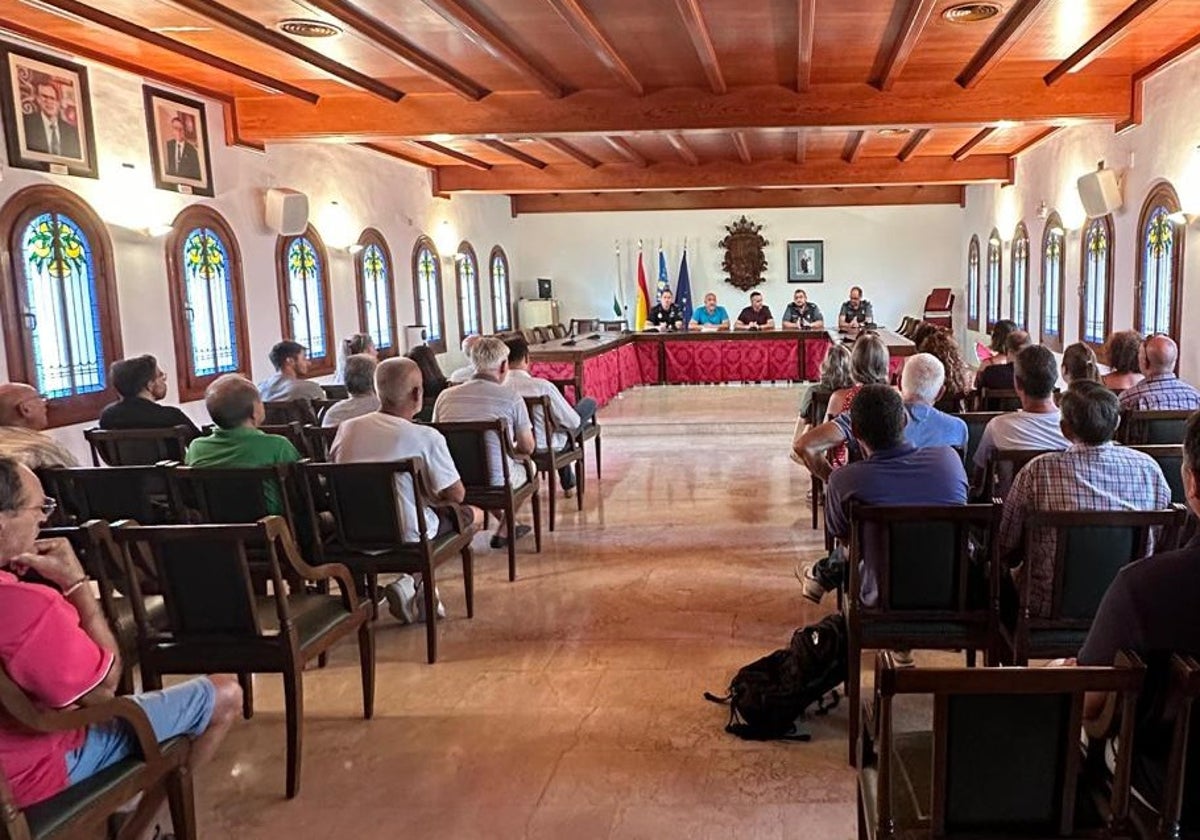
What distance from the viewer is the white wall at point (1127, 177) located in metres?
6.29

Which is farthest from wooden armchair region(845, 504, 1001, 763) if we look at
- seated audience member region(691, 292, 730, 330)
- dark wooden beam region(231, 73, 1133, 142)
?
seated audience member region(691, 292, 730, 330)

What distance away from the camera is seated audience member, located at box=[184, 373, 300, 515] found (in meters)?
3.53

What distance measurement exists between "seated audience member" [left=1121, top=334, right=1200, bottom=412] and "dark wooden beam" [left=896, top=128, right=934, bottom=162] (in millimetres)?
5136

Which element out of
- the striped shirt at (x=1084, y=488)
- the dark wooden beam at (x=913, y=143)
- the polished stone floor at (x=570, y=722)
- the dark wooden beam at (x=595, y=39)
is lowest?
the polished stone floor at (x=570, y=722)

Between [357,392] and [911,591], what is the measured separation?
2980 millimetres

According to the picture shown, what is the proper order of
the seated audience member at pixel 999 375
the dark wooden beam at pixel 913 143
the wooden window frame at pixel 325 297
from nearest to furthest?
the seated audience member at pixel 999 375 → the wooden window frame at pixel 325 297 → the dark wooden beam at pixel 913 143

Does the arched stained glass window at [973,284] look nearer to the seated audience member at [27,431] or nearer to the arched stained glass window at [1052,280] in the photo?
the arched stained glass window at [1052,280]

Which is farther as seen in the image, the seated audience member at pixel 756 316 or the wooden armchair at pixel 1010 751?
the seated audience member at pixel 756 316

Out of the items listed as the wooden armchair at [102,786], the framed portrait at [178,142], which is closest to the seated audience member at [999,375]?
the wooden armchair at [102,786]

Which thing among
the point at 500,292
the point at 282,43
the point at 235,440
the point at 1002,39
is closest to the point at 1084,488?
the point at 235,440

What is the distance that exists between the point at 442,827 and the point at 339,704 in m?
0.96

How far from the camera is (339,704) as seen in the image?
3.31m

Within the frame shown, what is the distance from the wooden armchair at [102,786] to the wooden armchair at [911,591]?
6.01 ft

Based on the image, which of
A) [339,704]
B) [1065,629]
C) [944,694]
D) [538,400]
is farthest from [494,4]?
[944,694]
